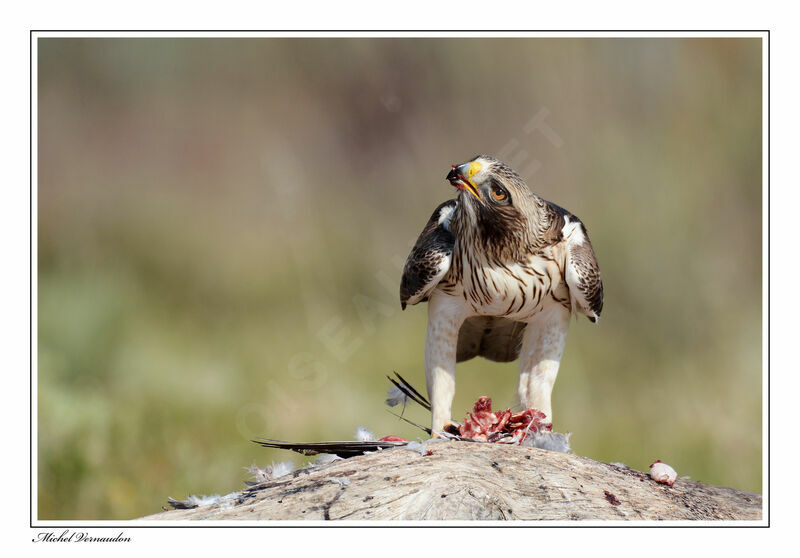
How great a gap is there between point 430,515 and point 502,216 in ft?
5.95

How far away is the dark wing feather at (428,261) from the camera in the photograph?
196 inches

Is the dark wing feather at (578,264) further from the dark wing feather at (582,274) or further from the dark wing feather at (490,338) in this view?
the dark wing feather at (490,338)

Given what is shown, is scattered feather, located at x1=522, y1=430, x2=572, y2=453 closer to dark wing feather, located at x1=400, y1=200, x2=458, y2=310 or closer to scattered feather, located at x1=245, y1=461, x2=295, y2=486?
dark wing feather, located at x1=400, y1=200, x2=458, y2=310

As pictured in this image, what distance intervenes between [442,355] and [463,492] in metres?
1.28

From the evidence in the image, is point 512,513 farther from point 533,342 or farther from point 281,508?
point 533,342

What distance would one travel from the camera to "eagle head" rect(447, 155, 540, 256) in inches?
185

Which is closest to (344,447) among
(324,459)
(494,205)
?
(324,459)

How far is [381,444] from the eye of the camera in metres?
4.55

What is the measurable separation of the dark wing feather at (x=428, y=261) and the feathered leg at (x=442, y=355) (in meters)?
0.16

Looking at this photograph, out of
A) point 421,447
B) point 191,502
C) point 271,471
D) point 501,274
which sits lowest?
point 191,502

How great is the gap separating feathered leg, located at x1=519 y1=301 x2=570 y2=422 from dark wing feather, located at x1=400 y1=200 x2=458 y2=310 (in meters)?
0.72

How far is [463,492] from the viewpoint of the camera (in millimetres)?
3941

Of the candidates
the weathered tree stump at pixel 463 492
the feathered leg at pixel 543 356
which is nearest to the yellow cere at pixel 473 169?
the feathered leg at pixel 543 356

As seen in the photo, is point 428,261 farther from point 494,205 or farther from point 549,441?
point 549,441
